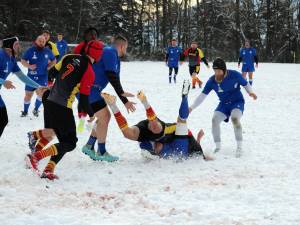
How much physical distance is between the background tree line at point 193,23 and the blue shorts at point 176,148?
32.3 m

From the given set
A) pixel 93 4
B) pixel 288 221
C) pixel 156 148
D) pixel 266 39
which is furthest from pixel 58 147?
pixel 266 39

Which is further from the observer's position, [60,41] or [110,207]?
[60,41]

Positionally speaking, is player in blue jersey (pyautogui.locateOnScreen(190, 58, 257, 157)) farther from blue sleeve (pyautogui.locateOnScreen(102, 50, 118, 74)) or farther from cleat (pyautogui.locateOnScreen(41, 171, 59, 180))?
cleat (pyautogui.locateOnScreen(41, 171, 59, 180))

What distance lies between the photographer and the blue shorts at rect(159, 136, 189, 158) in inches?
258

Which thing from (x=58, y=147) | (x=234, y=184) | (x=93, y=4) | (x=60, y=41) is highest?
(x=93, y=4)

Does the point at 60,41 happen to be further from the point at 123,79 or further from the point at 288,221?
the point at 288,221

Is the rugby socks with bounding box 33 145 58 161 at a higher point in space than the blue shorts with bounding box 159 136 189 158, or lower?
higher

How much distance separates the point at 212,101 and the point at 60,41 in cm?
1050

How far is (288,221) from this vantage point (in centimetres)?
427

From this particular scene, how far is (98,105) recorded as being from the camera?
629 cm

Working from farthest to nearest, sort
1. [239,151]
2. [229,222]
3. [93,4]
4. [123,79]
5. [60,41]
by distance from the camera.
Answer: [93,4], [60,41], [123,79], [239,151], [229,222]

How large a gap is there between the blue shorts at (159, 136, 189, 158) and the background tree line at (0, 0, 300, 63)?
1273 inches

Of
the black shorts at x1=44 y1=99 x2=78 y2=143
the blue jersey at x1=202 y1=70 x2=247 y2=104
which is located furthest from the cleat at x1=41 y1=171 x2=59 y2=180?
the blue jersey at x1=202 y1=70 x2=247 y2=104

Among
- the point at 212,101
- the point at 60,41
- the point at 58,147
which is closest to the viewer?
the point at 58,147
